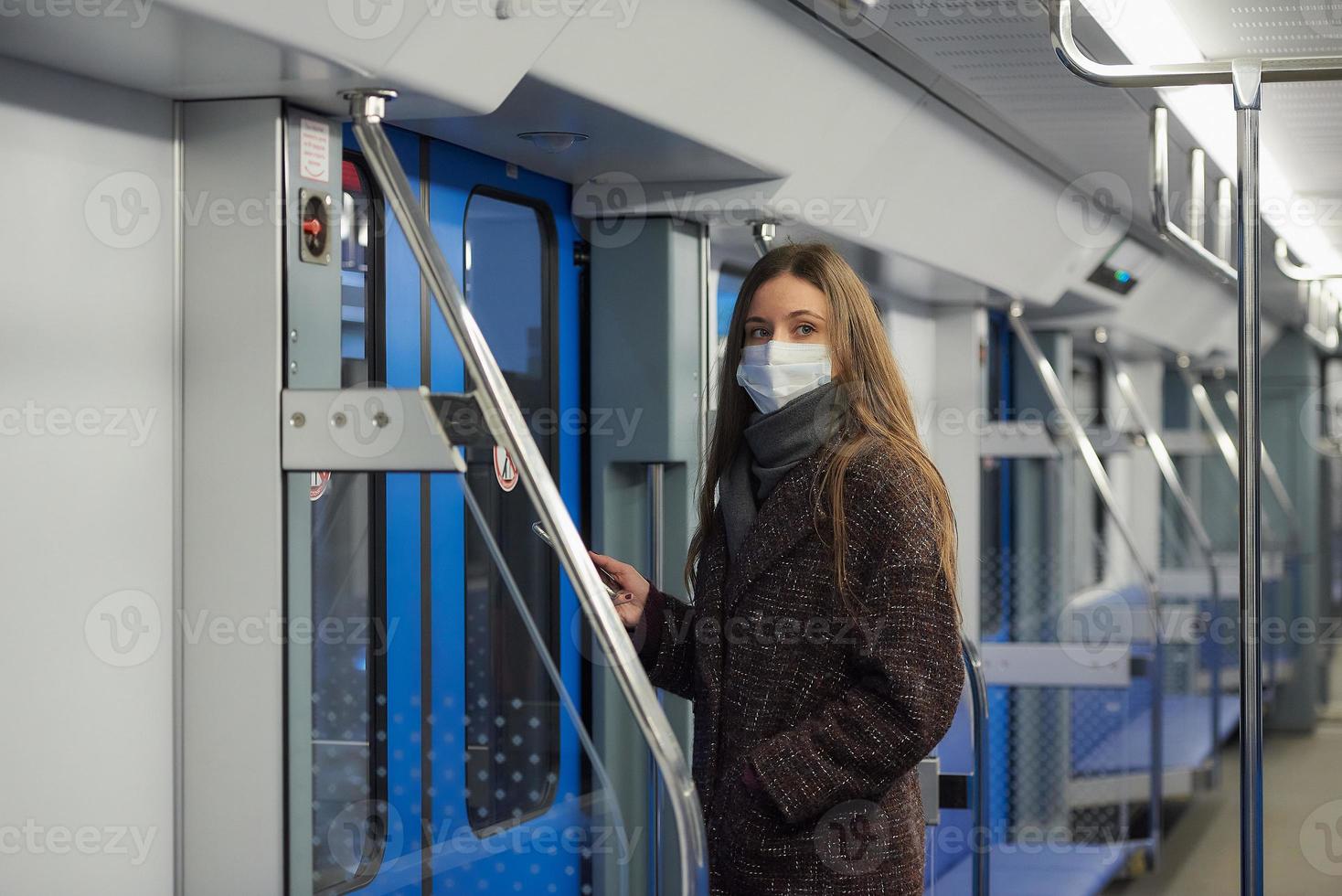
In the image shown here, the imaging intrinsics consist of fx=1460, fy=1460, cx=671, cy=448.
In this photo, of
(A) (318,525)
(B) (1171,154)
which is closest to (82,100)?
(A) (318,525)

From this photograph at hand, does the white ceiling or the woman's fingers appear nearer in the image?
the woman's fingers

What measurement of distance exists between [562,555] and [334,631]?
54cm

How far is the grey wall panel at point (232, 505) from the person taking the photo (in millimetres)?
1899

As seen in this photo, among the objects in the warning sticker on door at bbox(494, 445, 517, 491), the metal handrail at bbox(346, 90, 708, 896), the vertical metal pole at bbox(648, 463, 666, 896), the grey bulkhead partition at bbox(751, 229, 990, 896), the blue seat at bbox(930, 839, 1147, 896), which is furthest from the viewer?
the blue seat at bbox(930, 839, 1147, 896)

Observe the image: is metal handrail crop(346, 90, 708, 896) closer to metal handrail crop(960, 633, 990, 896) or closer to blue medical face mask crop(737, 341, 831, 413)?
blue medical face mask crop(737, 341, 831, 413)

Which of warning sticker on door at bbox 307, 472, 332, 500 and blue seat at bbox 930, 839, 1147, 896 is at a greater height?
warning sticker on door at bbox 307, 472, 332, 500

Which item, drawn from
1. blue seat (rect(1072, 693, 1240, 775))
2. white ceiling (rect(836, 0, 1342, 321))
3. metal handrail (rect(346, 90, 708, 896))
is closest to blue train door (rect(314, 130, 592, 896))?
metal handrail (rect(346, 90, 708, 896))

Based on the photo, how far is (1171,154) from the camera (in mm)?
4102

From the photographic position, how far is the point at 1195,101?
132 inches

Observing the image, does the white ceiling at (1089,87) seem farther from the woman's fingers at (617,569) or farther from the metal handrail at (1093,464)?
the woman's fingers at (617,569)

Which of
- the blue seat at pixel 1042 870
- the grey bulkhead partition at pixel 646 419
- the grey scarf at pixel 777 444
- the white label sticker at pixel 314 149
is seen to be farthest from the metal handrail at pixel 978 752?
the white label sticker at pixel 314 149

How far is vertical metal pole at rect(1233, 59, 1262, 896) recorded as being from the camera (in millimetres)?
2002

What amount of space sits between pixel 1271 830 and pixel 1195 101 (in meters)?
5.16

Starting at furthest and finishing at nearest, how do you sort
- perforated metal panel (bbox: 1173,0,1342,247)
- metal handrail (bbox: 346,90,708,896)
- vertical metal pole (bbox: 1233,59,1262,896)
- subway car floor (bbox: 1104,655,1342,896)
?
subway car floor (bbox: 1104,655,1342,896) → perforated metal panel (bbox: 1173,0,1342,247) → vertical metal pole (bbox: 1233,59,1262,896) → metal handrail (bbox: 346,90,708,896)
